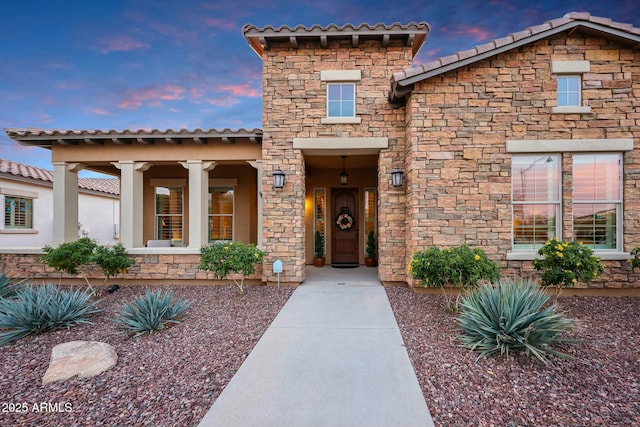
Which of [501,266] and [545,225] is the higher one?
[545,225]

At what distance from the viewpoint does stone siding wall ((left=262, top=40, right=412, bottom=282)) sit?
21.6ft

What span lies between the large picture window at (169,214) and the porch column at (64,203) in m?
2.41

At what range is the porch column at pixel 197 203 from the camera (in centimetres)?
707

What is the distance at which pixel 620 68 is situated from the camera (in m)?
5.75

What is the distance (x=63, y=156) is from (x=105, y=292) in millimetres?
3765

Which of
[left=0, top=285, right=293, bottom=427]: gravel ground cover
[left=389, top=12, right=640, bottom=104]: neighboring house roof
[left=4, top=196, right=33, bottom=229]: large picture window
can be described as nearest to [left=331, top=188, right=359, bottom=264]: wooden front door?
[left=389, top=12, right=640, bottom=104]: neighboring house roof

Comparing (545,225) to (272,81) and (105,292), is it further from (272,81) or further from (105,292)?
(105,292)

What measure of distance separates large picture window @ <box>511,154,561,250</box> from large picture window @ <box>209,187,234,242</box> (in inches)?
319

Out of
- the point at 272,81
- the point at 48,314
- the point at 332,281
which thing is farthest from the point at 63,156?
the point at 332,281

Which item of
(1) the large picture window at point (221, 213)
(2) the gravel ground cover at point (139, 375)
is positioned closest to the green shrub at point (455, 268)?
(2) the gravel ground cover at point (139, 375)

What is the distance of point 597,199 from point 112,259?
10647 mm

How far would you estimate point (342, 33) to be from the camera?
6.30 meters

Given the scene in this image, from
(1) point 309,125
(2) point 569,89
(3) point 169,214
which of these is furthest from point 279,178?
(2) point 569,89

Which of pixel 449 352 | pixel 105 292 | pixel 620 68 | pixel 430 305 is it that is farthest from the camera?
pixel 105 292
